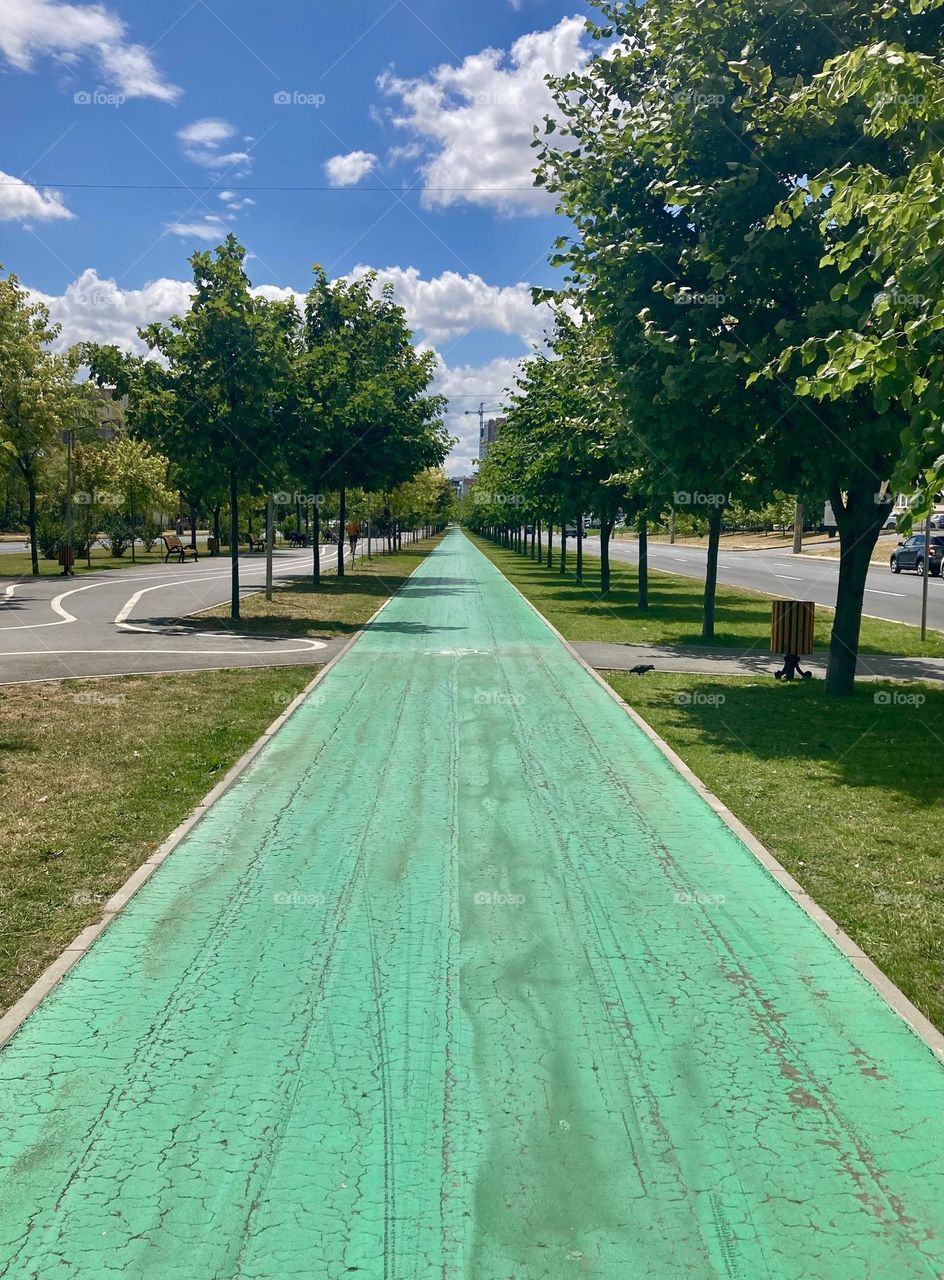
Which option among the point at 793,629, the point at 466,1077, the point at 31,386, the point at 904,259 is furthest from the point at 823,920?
the point at 31,386

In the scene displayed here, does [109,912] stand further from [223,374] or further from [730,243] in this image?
[223,374]

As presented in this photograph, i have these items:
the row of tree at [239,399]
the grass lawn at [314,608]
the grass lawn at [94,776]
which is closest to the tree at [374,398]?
the row of tree at [239,399]

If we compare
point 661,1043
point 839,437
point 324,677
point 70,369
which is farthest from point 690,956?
point 70,369

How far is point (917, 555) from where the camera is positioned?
37531 millimetres

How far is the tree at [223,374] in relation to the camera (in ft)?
64.8

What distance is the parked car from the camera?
114ft

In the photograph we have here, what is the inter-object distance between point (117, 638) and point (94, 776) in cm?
940

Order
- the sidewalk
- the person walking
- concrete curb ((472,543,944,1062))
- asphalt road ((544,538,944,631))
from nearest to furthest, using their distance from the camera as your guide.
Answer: concrete curb ((472,543,944,1062))
the sidewalk
asphalt road ((544,538,944,631))
the person walking

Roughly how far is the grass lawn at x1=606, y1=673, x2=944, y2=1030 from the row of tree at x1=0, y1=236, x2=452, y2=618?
10.0 meters

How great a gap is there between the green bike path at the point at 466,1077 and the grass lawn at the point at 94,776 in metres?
0.40

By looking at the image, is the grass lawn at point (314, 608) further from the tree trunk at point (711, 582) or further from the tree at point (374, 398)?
the tree trunk at point (711, 582)

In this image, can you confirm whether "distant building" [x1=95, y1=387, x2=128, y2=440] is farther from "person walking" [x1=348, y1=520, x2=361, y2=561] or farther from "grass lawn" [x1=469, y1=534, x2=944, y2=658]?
"person walking" [x1=348, y1=520, x2=361, y2=561]

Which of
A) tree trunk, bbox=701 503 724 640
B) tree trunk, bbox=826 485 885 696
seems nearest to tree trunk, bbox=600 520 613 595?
tree trunk, bbox=701 503 724 640

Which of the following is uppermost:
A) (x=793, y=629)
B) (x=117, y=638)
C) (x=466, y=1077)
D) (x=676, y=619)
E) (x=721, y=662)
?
(x=793, y=629)
